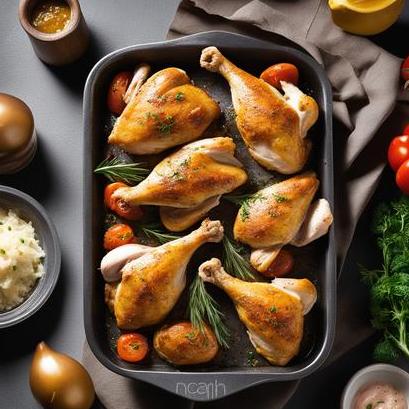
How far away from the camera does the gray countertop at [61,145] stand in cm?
387

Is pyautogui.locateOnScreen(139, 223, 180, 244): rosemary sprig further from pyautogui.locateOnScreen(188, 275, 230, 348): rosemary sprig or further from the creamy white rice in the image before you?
the creamy white rice

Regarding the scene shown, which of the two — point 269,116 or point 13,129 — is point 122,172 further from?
point 269,116

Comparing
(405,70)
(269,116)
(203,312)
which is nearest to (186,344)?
(203,312)

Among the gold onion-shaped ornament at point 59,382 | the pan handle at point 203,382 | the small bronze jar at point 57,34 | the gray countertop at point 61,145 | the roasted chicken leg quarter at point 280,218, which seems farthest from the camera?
the gray countertop at point 61,145

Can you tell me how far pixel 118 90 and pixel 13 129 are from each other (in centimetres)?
49

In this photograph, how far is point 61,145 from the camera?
13.1ft

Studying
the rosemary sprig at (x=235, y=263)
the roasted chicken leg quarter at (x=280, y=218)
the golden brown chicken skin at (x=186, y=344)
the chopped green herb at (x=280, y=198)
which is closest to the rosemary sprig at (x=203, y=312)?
the golden brown chicken skin at (x=186, y=344)

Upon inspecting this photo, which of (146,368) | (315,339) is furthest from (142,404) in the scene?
(315,339)

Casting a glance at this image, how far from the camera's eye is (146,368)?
357cm

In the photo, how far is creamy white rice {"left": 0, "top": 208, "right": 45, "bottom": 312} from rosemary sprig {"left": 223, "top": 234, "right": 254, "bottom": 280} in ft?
2.81

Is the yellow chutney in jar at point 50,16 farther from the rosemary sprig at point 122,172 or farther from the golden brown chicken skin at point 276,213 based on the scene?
the golden brown chicken skin at point 276,213

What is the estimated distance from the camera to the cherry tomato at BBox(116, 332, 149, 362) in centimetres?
353

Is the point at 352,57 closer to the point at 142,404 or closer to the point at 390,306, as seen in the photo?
the point at 390,306

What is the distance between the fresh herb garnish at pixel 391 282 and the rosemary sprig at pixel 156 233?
3.03ft
